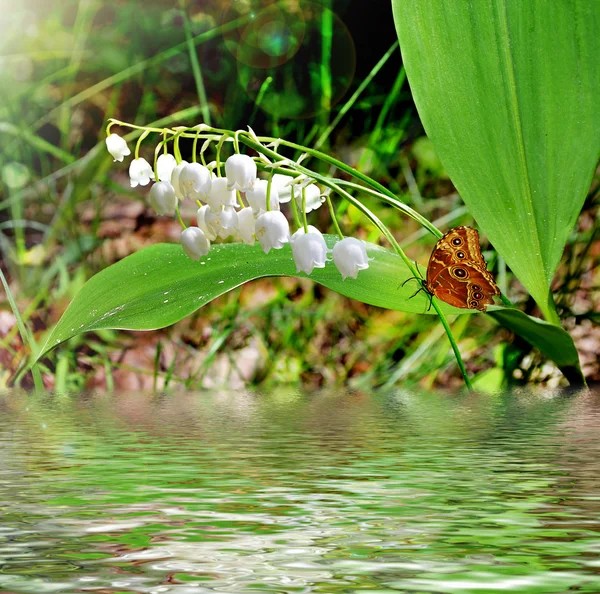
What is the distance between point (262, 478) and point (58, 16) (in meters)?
1.28

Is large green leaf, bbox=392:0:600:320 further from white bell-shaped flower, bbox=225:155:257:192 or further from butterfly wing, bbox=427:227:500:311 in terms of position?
white bell-shaped flower, bbox=225:155:257:192

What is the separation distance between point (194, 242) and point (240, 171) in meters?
0.07

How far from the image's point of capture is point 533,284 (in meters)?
→ 0.83

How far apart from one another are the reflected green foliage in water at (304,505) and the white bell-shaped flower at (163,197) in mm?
223

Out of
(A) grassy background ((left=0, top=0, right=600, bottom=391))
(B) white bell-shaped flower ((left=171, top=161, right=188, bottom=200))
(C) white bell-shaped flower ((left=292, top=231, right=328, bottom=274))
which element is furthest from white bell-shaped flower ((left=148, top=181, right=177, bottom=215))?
(A) grassy background ((left=0, top=0, right=600, bottom=391))

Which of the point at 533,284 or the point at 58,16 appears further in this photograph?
the point at 58,16

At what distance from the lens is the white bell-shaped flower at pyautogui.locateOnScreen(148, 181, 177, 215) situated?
73 cm

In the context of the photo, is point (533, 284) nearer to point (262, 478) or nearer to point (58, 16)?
point (262, 478)

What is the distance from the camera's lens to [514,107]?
82 centimetres

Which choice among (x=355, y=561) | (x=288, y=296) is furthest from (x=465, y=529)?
(x=288, y=296)

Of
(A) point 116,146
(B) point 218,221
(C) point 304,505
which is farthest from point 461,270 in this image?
(C) point 304,505

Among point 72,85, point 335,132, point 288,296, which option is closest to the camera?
point 288,296

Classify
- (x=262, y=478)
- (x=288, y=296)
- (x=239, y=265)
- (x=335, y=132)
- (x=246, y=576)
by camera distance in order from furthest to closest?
(x=335, y=132) → (x=288, y=296) → (x=239, y=265) → (x=262, y=478) → (x=246, y=576)

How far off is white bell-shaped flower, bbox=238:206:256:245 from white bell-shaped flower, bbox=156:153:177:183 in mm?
70
